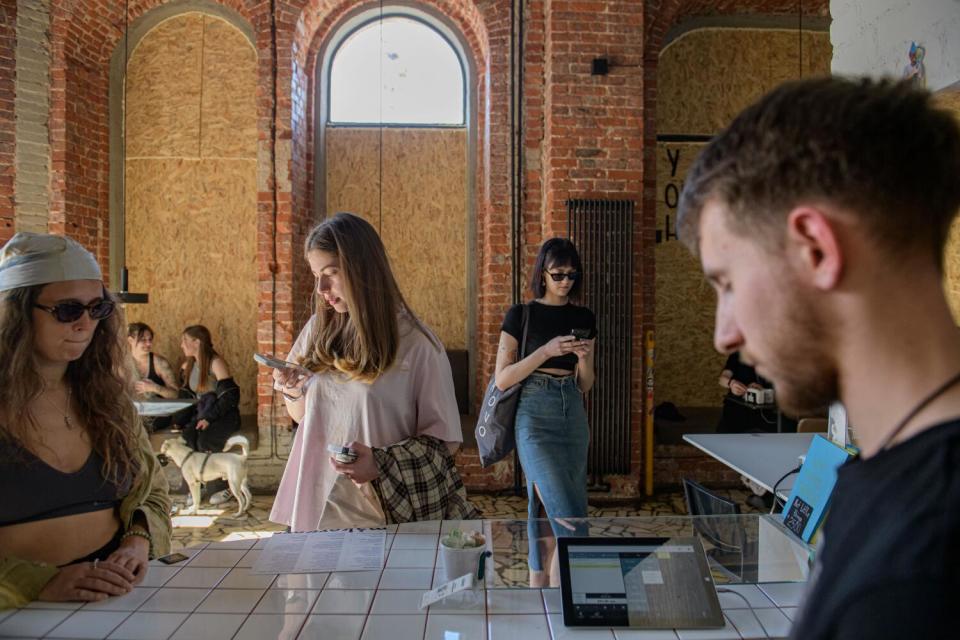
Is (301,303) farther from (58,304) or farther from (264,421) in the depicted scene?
(58,304)

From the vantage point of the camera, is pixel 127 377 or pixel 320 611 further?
pixel 127 377

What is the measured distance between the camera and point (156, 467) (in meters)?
1.81

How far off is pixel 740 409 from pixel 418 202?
3.31 m

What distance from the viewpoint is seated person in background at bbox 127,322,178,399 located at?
5176 mm

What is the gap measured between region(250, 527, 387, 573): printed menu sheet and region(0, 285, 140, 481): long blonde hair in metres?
0.47

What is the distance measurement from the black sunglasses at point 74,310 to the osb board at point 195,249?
4.48 m

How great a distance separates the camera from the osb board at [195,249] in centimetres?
598

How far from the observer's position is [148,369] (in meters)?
5.29

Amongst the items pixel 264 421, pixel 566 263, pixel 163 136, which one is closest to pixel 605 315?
pixel 566 263

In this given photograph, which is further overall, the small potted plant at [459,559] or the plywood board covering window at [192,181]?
the plywood board covering window at [192,181]

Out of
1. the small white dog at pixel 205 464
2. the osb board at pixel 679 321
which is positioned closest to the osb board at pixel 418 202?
the osb board at pixel 679 321

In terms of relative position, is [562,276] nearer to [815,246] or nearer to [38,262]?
[38,262]

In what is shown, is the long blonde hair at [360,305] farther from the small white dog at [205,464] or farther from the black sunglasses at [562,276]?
the small white dog at [205,464]

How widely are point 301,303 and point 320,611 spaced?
4.53 m
